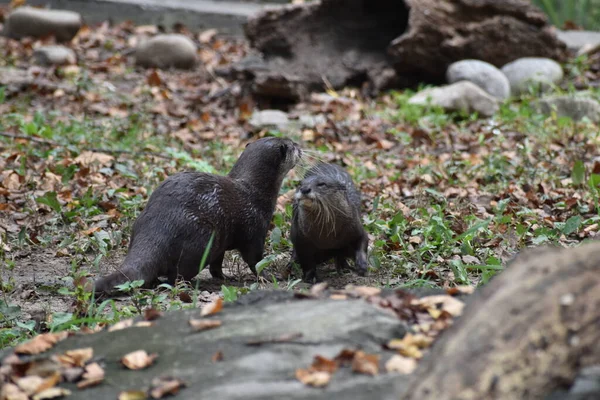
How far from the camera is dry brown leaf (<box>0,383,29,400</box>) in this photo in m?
2.19

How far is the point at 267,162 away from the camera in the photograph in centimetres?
464

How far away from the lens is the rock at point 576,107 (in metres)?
7.22

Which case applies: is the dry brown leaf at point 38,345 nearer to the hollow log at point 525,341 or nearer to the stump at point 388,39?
the hollow log at point 525,341

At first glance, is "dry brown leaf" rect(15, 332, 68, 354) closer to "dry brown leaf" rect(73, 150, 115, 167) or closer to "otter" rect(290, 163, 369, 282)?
"otter" rect(290, 163, 369, 282)

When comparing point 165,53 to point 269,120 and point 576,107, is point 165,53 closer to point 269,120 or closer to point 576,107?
point 269,120

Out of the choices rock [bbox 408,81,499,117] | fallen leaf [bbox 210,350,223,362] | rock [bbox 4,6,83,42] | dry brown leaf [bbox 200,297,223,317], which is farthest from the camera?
rock [bbox 4,6,83,42]

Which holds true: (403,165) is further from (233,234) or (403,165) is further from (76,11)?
(76,11)

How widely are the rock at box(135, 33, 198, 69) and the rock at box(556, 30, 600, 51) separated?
4715 mm

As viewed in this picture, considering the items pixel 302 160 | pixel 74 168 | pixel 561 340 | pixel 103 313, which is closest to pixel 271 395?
pixel 561 340

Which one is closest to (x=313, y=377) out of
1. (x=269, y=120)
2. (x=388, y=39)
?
(x=269, y=120)

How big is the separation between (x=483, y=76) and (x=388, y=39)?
155 centimetres

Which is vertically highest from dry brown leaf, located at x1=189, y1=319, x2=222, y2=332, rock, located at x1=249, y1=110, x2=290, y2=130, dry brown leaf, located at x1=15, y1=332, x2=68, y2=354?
dry brown leaf, located at x1=189, y1=319, x2=222, y2=332

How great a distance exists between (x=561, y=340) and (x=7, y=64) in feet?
29.2

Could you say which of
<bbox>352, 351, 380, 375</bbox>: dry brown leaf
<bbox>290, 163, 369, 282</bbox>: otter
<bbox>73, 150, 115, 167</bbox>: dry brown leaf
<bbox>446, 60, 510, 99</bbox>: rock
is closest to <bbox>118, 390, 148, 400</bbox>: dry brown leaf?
<bbox>352, 351, 380, 375</bbox>: dry brown leaf
